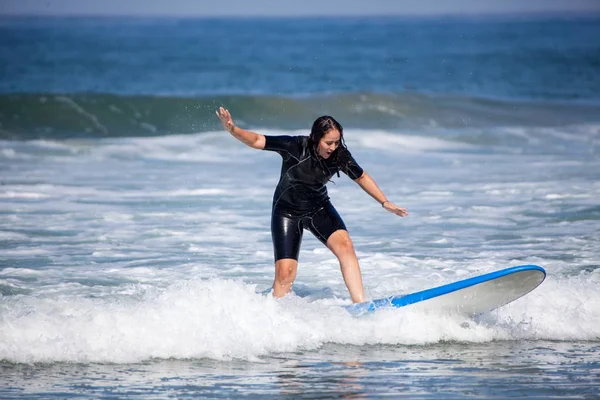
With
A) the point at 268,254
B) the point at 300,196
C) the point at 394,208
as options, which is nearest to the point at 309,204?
the point at 300,196

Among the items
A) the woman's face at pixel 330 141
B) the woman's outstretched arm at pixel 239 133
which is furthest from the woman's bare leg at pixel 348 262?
the woman's outstretched arm at pixel 239 133

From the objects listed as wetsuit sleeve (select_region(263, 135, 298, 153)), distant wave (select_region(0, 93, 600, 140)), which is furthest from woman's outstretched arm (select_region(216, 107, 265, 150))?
distant wave (select_region(0, 93, 600, 140))

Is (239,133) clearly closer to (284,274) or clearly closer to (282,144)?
(282,144)

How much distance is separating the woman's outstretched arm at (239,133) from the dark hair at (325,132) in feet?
1.24

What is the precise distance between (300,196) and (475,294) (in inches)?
58.6

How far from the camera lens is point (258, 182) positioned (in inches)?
617

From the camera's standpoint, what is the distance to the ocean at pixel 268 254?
21.2 ft

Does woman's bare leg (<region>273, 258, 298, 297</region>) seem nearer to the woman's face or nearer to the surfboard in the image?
the surfboard

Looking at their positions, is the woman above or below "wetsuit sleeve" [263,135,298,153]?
below

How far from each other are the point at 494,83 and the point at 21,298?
118ft

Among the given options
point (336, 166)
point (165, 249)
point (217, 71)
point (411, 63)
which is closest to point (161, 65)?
point (217, 71)

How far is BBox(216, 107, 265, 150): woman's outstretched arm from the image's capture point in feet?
22.6

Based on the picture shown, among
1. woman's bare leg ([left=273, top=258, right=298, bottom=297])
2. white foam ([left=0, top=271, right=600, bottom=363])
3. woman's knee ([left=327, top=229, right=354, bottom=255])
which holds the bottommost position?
white foam ([left=0, top=271, right=600, bottom=363])

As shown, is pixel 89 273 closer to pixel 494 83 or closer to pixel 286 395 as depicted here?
pixel 286 395
